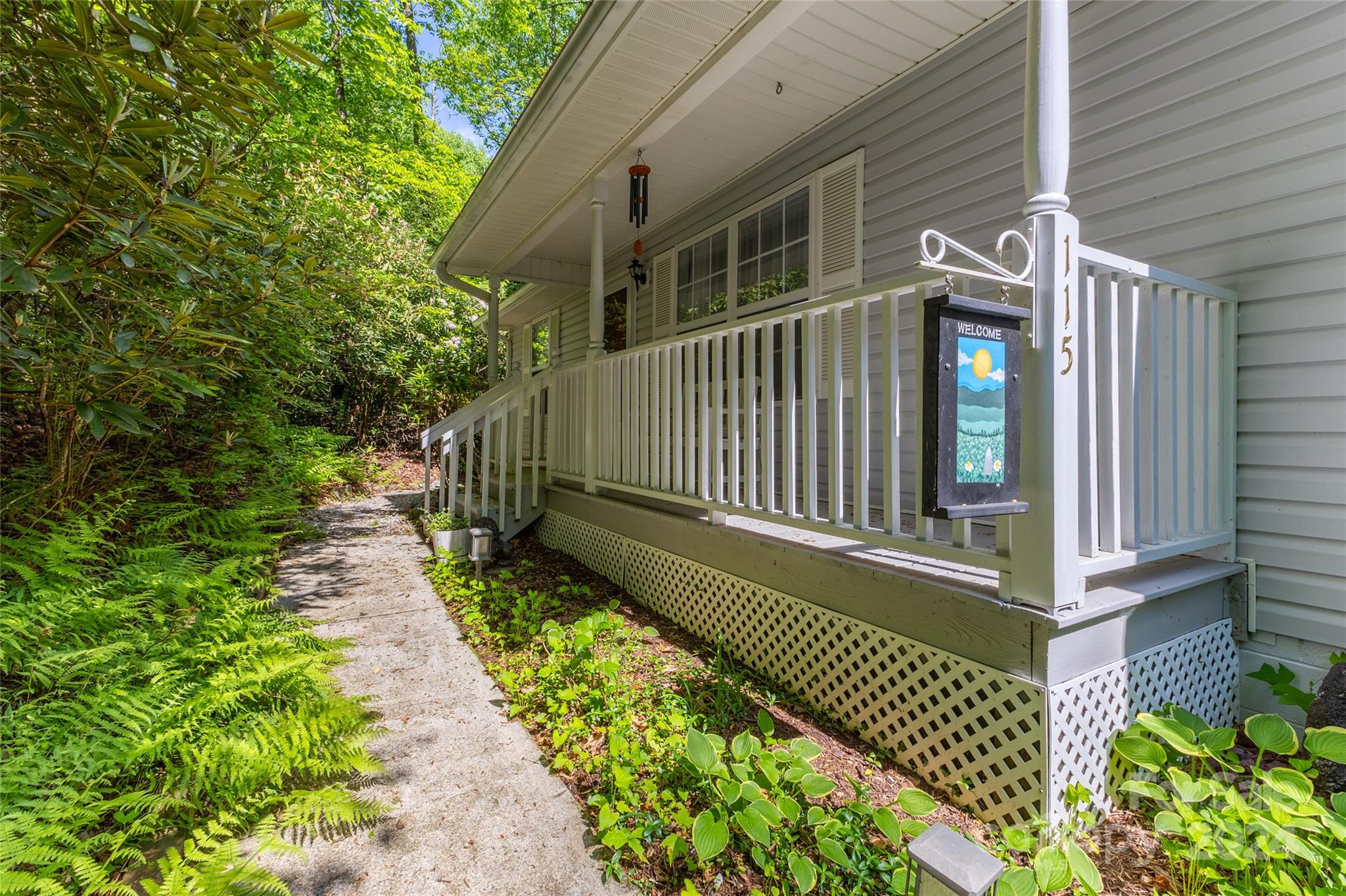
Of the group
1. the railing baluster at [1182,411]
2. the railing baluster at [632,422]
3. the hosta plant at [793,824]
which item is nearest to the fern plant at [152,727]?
the hosta plant at [793,824]

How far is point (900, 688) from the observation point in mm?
2334

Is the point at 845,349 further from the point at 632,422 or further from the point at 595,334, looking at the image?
the point at 595,334

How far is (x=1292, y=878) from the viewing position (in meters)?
1.57

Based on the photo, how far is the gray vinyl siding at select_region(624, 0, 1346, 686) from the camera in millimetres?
2371

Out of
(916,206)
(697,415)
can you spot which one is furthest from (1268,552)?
(697,415)

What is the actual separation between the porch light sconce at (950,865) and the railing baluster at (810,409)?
5.02ft

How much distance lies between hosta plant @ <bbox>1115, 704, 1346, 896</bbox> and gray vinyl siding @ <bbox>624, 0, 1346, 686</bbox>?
97 cm

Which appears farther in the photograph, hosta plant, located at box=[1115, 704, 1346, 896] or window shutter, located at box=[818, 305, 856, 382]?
window shutter, located at box=[818, 305, 856, 382]

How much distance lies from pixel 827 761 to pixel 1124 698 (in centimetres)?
110

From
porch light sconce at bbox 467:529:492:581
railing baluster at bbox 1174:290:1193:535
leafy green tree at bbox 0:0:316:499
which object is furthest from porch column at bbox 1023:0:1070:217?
porch light sconce at bbox 467:529:492:581

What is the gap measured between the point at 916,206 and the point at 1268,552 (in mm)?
2660

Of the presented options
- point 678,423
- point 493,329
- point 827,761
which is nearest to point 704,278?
point 678,423

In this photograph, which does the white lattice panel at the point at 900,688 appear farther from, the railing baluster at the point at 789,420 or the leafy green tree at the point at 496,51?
the leafy green tree at the point at 496,51

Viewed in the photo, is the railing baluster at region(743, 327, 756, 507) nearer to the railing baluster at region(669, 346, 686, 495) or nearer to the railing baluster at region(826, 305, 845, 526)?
the railing baluster at region(826, 305, 845, 526)
